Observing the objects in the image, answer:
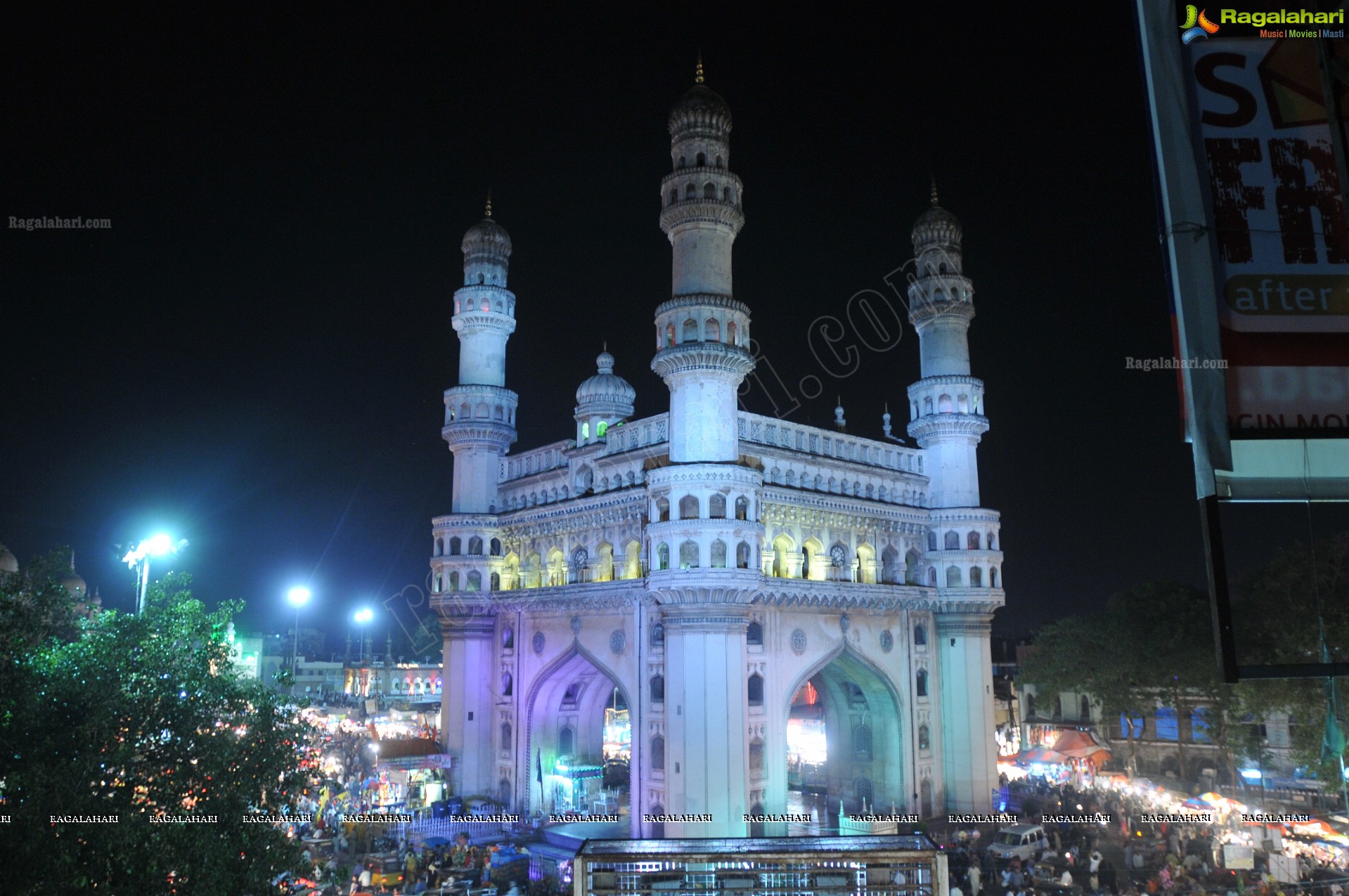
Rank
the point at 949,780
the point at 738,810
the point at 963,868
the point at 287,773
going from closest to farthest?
the point at 287,773
the point at 963,868
the point at 738,810
the point at 949,780

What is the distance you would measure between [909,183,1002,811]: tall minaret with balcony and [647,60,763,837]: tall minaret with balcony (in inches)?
442

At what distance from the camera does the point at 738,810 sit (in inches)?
1200

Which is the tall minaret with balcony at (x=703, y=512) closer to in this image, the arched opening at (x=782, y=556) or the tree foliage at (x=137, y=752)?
the arched opening at (x=782, y=556)

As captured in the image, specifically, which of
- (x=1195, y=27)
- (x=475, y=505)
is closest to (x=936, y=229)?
(x=475, y=505)

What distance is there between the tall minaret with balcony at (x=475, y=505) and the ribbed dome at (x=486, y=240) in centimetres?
3

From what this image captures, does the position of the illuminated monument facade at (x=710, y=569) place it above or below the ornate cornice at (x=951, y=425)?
below

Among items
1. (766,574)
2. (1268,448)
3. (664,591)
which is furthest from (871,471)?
(1268,448)

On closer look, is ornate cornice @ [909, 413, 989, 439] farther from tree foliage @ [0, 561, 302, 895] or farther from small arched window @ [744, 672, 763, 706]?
tree foliage @ [0, 561, 302, 895]

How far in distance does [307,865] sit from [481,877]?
13.8 m

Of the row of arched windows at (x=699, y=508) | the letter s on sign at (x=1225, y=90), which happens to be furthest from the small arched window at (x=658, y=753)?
the letter s on sign at (x=1225, y=90)

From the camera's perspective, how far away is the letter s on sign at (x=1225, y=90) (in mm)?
6906

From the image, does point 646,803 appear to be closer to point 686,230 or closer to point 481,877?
point 481,877

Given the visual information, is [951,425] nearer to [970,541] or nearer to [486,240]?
[970,541]

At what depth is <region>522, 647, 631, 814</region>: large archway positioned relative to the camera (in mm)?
39781
